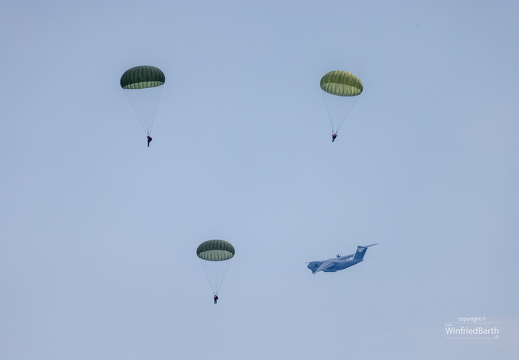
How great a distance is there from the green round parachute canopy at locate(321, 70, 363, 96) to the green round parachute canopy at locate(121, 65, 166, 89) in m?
16.3

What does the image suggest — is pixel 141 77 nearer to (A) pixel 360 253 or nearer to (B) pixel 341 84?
(B) pixel 341 84

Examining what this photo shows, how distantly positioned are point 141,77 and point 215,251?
19.7m

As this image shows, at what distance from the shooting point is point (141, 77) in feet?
314

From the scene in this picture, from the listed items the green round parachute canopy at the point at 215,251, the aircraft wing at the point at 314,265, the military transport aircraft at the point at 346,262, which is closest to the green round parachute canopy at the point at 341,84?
the green round parachute canopy at the point at 215,251

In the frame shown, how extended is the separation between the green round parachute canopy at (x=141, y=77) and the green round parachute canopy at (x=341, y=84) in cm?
1625

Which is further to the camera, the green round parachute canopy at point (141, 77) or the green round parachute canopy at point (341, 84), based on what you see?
the green round parachute canopy at point (341, 84)

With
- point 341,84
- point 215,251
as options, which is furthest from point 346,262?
point 341,84

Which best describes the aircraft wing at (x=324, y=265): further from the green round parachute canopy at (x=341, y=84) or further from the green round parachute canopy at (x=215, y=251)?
the green round parachute canopy at (x=341, y=84)

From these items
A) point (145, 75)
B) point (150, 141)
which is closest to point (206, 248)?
point (150, 141)

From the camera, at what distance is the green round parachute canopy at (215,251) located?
333ft

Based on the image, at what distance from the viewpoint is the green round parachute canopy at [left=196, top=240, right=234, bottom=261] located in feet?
333

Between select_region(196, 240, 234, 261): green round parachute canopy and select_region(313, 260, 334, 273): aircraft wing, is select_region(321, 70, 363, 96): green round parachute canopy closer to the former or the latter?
select_region(196, 240, 234, 261): green round parachute canopy

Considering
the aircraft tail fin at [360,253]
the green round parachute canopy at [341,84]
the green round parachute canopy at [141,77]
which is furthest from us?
the aircraft tail fin at [360,253]

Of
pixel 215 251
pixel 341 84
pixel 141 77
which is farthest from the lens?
pixel 215 251
